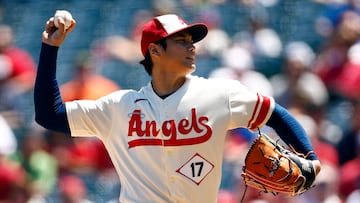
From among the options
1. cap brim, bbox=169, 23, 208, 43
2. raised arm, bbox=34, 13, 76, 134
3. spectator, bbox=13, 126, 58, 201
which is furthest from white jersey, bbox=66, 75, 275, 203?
spectator, bbox=13, 126, 58, 201

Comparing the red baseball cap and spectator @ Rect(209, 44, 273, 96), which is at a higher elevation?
the red baseball cap

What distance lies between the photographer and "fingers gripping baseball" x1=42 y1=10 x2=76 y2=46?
4.23 meters

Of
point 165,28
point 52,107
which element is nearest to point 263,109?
point 165,28

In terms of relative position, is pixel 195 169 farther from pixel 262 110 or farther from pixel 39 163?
pixel 39 163

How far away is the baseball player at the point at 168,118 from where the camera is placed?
4199 millimetres

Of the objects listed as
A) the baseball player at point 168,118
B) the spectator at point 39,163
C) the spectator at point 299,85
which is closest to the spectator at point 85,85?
the spectator at point 39,163

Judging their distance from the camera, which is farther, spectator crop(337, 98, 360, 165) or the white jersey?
spectator crop(337, 98, 360, 165)

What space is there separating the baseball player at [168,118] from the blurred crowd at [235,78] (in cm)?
189

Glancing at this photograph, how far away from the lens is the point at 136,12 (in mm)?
9609

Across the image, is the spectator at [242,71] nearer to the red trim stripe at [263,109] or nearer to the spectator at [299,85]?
the spectator at [299,85]

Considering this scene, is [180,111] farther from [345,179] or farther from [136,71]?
[136,71]

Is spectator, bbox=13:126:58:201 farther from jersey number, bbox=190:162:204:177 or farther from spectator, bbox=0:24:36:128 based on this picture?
jersey number, bbox=190:162:204:177

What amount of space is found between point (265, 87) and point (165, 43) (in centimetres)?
369

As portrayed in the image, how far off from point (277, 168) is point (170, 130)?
51cm
